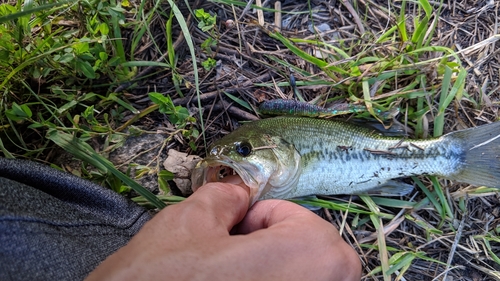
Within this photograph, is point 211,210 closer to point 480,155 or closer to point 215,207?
point 215,207

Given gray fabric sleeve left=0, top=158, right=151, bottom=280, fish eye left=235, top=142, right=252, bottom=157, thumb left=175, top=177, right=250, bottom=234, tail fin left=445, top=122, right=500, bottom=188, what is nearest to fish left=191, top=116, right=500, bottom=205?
tail fin left=445, top=122, right=500, bottom=188

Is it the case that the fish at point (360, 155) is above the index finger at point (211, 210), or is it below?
below

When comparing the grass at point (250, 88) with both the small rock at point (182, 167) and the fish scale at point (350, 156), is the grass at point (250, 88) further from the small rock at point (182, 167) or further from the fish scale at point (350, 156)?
the fish scale at point (350, 156)

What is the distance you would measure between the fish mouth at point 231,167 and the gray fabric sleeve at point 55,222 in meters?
0.48

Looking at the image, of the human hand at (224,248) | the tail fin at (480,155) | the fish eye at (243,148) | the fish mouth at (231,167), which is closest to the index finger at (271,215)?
the human hand at (224,248)

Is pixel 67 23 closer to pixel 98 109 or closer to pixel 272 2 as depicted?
pixel 98 109

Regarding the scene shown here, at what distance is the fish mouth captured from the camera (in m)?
2.56

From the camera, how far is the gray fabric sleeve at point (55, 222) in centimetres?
197

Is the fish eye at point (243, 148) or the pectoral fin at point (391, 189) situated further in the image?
the pectoral fin at point (391, 189)

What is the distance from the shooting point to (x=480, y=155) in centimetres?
301

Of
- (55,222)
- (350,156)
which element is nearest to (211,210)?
(55,222)

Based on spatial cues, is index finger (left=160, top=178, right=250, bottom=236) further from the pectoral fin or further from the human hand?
the pectoral fin

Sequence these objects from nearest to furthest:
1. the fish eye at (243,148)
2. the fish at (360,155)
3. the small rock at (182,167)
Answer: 1. the fish eye at (243,148)
2. the fish at (360,155)
3. the small rock at (182,167)

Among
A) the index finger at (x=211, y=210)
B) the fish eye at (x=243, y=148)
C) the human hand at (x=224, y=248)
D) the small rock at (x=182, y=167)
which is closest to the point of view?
the human hand at (x=224, y=248)
